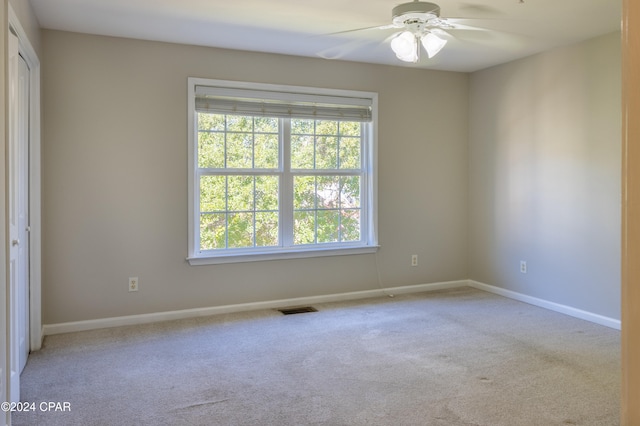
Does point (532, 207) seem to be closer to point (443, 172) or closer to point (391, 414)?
point (443, 172)

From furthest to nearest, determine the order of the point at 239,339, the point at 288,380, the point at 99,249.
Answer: the point at 99,249 < the point at 239,339 < the point at 288,380

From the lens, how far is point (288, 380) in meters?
2.90

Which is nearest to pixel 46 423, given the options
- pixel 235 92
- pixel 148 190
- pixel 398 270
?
pixel 148 190

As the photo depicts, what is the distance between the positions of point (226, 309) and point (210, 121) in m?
1.71

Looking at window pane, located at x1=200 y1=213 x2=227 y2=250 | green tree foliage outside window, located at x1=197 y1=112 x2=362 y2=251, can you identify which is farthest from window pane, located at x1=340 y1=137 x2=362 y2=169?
window pane, located at x1=200 y1=213 x2=227 y2=250

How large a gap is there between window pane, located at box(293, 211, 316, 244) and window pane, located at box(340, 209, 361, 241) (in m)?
0.33

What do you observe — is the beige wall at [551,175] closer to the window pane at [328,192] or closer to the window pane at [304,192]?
the window pane at [328,192]

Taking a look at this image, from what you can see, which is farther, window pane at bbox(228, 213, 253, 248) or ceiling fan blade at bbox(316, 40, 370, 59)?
window pane at bbox(228, 213, 253, 248)

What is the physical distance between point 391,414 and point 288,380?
705 mm

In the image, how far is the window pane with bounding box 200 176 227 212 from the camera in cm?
438

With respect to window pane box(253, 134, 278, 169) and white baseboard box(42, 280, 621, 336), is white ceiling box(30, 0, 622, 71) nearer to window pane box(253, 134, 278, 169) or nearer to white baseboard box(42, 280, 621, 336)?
window pane box(253, 134, 278, 169)

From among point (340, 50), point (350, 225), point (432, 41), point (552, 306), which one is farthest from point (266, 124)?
point (552, 306)

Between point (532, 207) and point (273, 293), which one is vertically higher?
point (532, 207)

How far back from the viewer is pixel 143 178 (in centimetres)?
409
